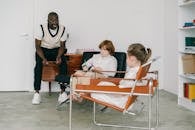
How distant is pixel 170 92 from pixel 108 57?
2020 millimetres

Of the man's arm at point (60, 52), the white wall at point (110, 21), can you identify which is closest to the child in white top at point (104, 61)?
the man's arm at point (60, 52)

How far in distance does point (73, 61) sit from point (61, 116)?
1.58 meters

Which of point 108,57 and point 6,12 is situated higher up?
point 6,12

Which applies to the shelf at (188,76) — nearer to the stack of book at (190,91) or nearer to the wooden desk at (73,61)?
the stack of book at (190,91)

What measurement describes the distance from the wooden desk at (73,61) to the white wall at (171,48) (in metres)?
1.73

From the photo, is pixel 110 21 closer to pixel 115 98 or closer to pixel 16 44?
pixel 16 44

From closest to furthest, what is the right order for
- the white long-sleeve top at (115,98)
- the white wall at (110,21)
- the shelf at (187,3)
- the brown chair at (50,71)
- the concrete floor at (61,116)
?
1. the white long-sleeve top at (115,98)
2. the concrete floor at (61,116)
3. the shelf at (187,3)
4. the brown chair at (50,71)
5. the white wall at (110,21)

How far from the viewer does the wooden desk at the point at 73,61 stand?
5.80m

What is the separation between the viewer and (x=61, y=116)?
442 centimetres

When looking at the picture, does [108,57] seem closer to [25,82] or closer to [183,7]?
[183,7]

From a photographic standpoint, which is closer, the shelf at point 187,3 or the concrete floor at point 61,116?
the concrete floor at point 61,116

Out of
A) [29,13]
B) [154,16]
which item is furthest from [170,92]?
[29,13]

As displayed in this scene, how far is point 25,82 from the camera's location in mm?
6348

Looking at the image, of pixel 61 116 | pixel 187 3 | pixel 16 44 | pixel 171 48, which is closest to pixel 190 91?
pixel 187 3
